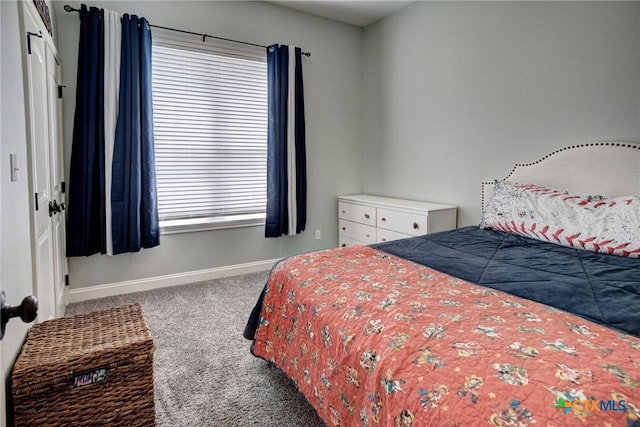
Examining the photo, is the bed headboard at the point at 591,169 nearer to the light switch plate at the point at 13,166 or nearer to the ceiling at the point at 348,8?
the ceiling at the point at 348,8

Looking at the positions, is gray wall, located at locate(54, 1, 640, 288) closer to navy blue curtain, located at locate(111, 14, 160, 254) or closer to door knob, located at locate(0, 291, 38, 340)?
navy blue curtain, located at locate(111, 14, 160, 254)

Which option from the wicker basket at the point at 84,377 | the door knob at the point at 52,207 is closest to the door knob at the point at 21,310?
the wicker basket at the point at 84,377

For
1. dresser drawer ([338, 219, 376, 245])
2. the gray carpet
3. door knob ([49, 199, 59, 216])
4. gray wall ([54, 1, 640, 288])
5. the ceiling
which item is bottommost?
the gray carpet

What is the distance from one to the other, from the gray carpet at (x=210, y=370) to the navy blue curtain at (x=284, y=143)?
953 millimetres

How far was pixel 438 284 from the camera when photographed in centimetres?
148

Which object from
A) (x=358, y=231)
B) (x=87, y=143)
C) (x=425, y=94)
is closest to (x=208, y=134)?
(x=87, y=143)

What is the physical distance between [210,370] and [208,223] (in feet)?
5.60

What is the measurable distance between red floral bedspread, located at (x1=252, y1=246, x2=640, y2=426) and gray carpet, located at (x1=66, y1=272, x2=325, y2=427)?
221mm

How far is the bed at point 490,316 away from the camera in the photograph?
816 millimetres

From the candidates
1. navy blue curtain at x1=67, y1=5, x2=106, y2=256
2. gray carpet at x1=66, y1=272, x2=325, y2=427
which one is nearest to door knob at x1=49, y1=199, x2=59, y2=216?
navy blue curtain at x1=67, y1=5, x2=106, y2=256

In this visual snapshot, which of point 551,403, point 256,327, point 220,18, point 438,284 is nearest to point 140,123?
point 220,18

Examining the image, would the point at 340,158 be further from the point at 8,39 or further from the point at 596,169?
the point at 8,39

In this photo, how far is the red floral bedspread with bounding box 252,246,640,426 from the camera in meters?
0.78

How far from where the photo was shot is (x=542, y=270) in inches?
65.5
